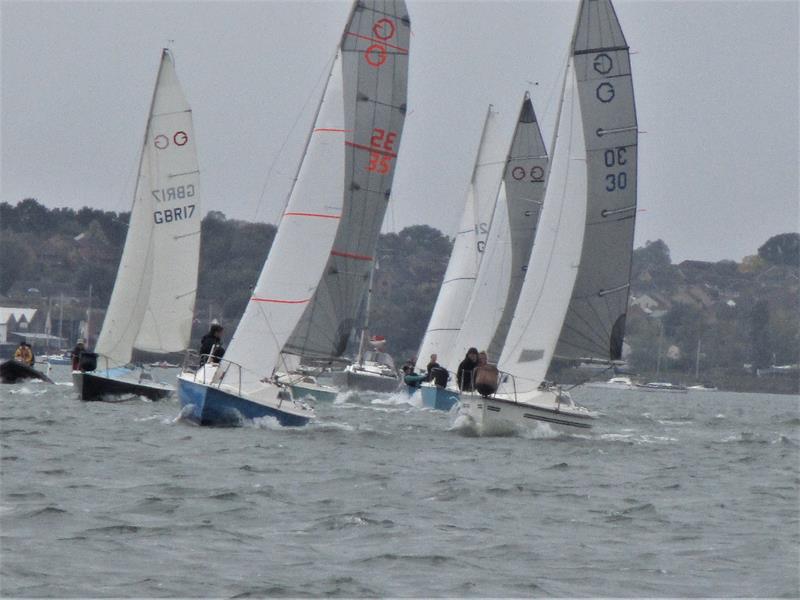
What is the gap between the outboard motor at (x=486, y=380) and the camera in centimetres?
2138

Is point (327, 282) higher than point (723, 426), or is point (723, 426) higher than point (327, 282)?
point (327, 282)

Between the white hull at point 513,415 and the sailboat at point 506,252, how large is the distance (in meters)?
6.59

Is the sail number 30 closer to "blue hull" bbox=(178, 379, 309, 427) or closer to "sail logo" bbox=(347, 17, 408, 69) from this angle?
"blue hull" bbox=(178, 379, 309, 427)

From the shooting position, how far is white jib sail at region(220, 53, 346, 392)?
68.7 ft

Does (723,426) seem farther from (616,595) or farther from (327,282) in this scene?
(616,595)

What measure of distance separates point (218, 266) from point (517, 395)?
8860 cm

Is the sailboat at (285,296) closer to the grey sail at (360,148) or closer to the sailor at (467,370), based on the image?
the sailor at (467,370)

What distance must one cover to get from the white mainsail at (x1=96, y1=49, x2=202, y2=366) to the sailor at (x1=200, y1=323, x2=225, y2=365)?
18.4 ft

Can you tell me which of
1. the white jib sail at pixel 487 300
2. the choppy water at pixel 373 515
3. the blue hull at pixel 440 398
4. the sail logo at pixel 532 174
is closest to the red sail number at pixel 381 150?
the white jib sail at pixel 487 300

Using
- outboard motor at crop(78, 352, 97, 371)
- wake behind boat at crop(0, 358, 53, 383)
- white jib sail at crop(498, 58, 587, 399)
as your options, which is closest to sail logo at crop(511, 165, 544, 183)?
→ white jib sail at crop(498, 58, 587, 399)

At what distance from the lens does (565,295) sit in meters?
23.1

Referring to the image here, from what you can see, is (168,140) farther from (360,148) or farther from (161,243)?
(360,148)

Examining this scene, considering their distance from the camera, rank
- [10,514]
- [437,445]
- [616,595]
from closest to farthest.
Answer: [616,595] < [10,514] < [437,445]

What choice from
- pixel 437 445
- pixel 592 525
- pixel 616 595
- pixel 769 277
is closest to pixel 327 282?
pixel 437 445
